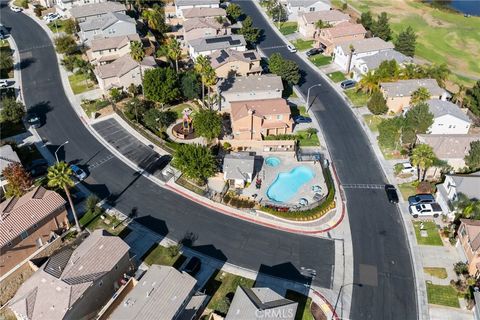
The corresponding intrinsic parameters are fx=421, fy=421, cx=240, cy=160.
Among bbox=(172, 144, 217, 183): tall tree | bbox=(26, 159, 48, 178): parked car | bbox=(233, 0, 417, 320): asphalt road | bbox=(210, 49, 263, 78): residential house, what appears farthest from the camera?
bbox=(210, 49, 263, 78): residential house

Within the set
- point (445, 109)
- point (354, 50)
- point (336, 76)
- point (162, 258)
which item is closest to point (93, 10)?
point (336, 76)

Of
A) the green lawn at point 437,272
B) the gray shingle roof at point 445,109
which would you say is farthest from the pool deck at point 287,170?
the gray shingle roof at point 445,109

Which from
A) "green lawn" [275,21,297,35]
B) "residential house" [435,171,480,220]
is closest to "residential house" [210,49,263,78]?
"green lawn" [275,21,297,35]

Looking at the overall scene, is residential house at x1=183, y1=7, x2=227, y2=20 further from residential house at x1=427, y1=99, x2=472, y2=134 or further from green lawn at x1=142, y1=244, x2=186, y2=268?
green lawn at x1=142, y1=244, x2=186, y2=268

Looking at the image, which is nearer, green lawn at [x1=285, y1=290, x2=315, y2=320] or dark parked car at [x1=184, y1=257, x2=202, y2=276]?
green lawn at [x1=285, y1=290, x2=315, y2=320]

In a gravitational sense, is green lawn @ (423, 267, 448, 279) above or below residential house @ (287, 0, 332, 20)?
below

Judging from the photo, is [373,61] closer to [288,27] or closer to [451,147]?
[451,147]

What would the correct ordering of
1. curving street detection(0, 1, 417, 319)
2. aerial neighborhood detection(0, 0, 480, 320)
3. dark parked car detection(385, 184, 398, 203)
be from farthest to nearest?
dark parked car detection(385, 184, 398, 203), curving street detection(0, 1, 417, 319), aerial neighborhood detection(0, 0, 480, 320)

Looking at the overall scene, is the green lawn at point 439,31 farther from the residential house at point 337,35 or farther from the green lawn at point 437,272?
the green lawn at point 437,272
